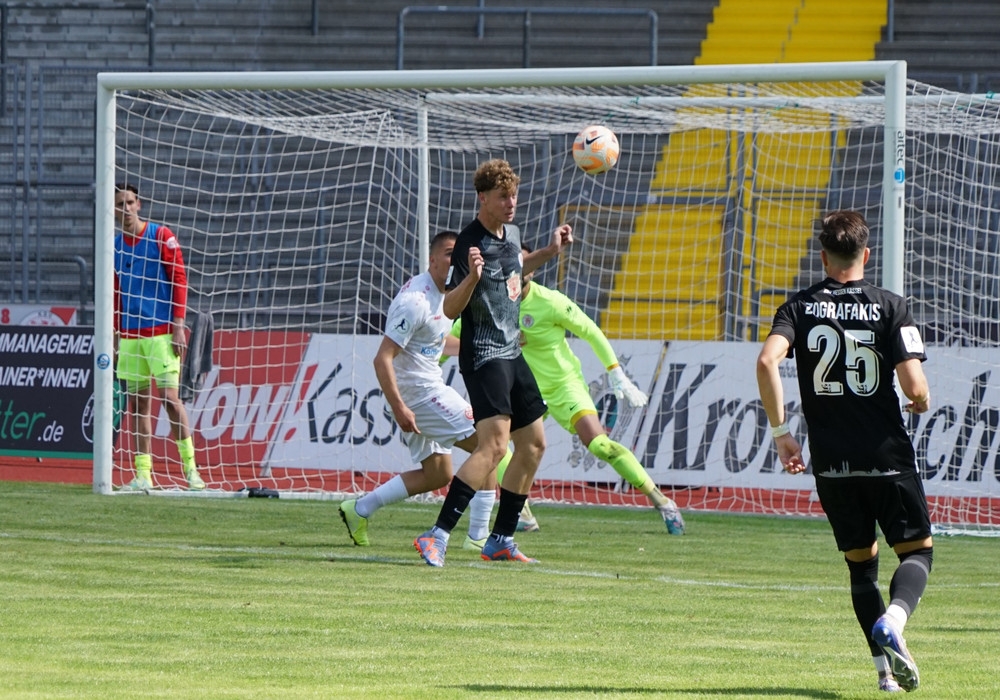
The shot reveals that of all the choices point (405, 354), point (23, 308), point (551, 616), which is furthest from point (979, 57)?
point (551, 616)

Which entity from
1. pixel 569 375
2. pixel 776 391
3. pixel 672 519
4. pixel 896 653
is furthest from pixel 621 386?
pixel 896 653

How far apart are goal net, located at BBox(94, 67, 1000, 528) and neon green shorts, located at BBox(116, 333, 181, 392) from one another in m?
0.32

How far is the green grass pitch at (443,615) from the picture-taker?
5391 millimetres

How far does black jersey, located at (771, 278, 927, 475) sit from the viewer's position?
5.65 m

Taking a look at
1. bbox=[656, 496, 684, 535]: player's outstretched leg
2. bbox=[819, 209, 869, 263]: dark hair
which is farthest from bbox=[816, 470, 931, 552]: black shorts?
bbox=[656, 496, 684, 535]: player's outstretched leg

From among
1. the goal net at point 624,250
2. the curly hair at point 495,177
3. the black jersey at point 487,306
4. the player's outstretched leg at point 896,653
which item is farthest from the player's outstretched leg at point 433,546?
the player's outstretched leg at point 896,653

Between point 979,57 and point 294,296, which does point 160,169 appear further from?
point 979,57

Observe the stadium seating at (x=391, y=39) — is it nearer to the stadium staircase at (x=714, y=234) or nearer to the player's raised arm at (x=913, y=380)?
the stadium staircase at (x=714, y=234)

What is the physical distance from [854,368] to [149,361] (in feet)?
28.2

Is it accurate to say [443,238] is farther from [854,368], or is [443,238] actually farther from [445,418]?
[854,368]

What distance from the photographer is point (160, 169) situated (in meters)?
19.9

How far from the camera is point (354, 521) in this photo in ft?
31.9

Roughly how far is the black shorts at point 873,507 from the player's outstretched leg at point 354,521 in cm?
441

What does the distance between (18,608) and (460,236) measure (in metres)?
3.23
